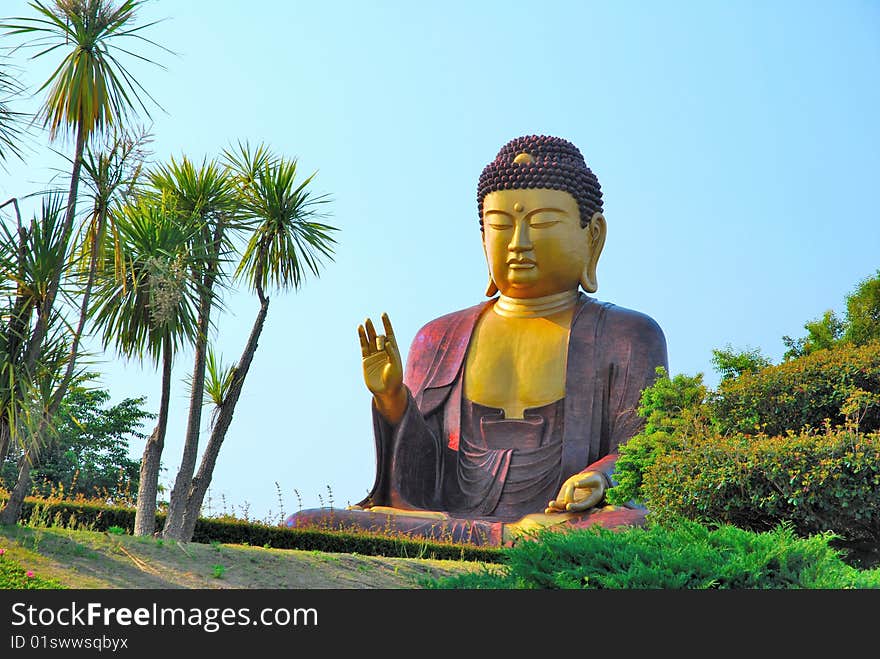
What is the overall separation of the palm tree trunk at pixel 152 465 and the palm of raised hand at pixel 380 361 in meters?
2.22

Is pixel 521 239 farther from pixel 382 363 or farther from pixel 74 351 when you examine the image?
pixel 74 351

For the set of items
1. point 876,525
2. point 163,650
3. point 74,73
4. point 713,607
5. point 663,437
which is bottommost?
point 163,650

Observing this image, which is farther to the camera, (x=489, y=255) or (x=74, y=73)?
(x=489, y=255)

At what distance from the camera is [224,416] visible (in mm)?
13148

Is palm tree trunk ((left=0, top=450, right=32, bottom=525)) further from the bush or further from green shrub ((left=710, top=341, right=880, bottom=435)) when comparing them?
green shrub ((left=710, top=341, right=880, bottom=435))

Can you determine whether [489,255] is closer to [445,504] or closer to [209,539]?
[445,504]

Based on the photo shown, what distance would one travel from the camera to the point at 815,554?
275 inches

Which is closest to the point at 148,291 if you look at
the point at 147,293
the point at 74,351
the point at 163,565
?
the point at 147,293

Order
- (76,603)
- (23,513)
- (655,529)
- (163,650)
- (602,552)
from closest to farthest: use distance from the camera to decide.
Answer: (163,650), (76,603), (602,552), (655,529), (23,513)

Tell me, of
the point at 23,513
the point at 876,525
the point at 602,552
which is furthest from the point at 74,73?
the point at 876,525

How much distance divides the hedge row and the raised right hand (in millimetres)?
2077

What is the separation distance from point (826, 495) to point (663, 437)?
1816 mm

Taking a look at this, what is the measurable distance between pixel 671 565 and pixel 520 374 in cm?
745

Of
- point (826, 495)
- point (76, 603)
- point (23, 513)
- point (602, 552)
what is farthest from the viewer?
point (23, 513)
